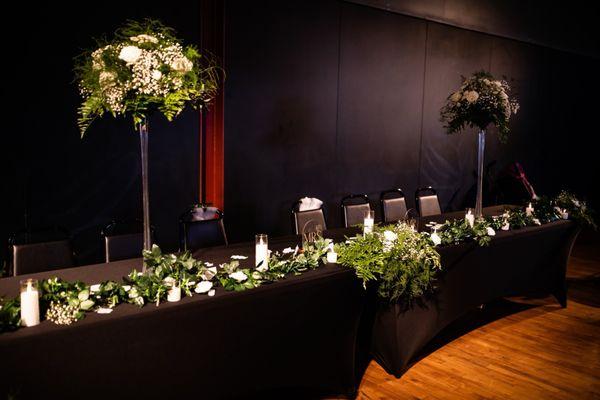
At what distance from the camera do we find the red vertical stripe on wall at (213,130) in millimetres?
4898

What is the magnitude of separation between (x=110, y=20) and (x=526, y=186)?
6.42 metres

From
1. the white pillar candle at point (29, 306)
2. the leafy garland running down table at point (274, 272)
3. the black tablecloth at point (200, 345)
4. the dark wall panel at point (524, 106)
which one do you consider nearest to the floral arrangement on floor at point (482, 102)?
the leafy garland running down table at point (274, 272)

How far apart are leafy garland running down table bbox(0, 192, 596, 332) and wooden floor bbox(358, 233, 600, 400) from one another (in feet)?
1.88

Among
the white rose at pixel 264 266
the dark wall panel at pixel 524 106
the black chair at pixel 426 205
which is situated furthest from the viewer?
the dark wall panel at pixel 524 106

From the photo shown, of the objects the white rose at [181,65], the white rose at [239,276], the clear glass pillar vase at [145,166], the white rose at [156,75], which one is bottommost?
the white rose at [239,276]

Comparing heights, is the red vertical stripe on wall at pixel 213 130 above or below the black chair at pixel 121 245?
above

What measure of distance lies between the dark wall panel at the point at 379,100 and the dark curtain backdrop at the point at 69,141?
2043mm

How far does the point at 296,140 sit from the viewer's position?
5.71 metres

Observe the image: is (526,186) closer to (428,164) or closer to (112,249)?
(428,164)

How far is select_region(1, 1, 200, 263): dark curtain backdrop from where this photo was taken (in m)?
3.92

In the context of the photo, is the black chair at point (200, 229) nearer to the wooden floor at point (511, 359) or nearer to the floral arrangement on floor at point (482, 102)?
the wooden floor at point (511, 359)

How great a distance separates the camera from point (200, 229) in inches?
142

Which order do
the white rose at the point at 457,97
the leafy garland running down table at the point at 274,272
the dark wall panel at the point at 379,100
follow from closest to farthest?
the leafy garland running down table at the point at 274,272, the white rose at the point at 457,97, the dark wall panel at the point at 379,100

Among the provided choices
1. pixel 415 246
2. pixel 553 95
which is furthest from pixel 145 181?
pixel 553 95
